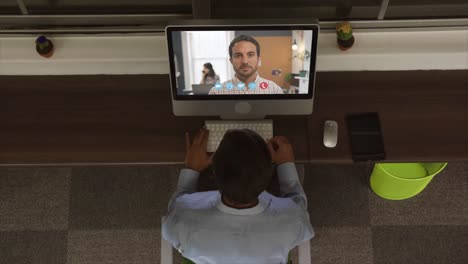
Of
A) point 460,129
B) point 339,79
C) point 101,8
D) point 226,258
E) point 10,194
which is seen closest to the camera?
point 226,258

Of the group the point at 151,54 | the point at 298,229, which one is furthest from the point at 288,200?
the point at 151,54

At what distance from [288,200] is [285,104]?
410 mm

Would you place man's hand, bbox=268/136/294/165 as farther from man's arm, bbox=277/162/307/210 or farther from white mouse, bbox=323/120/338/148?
white mouse, bbox=323/120/338/148

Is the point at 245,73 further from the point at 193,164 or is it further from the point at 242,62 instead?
the point at 193,164

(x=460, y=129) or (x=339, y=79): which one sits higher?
(x=339, y=79)

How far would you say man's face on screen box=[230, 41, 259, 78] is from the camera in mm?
1801

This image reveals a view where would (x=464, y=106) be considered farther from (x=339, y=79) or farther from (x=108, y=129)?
(x=108, y=129)

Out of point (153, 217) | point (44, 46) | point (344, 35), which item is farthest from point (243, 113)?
point (153, 217)

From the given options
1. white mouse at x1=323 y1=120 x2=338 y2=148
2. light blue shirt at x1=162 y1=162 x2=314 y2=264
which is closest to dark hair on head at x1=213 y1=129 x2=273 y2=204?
light blue shirt at x1=162 y1=162 x2=314 y2=264

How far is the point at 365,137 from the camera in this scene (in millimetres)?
1979

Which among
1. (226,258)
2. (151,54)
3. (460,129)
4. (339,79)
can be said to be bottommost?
(226,258)

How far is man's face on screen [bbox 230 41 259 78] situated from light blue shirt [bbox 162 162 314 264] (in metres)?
0.52

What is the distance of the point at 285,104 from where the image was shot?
1.94 meters

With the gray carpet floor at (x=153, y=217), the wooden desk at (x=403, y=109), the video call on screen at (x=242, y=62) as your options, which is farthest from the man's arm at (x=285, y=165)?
the gray carpet floor at (x=153, y=217)
